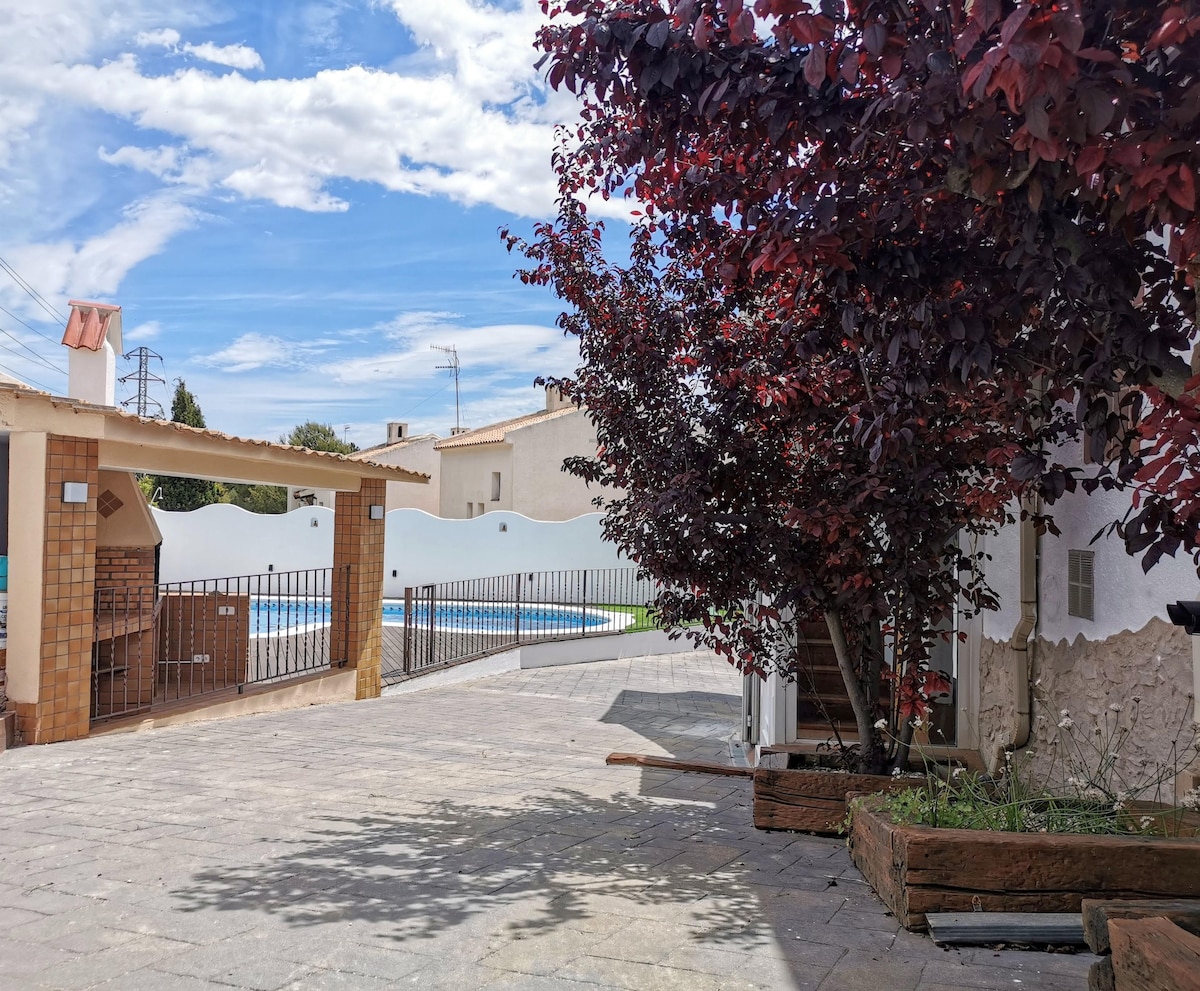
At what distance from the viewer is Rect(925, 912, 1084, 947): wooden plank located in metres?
3.37

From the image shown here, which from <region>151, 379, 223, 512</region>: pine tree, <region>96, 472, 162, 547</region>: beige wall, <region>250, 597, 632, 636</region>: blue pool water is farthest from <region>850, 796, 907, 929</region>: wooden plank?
<region>151, 379, 223, 512</region>: pine tree

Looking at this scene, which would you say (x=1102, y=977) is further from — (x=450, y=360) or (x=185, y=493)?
(x=185, y=493)

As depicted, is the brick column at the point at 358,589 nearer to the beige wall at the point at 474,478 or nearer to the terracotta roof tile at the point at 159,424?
the terracotta roof tile at the point at 159,424

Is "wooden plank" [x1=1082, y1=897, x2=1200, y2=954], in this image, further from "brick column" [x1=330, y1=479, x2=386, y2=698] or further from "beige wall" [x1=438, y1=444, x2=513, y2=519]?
"beige wall" [x1=438, y1=444, x2=513, y2=519]

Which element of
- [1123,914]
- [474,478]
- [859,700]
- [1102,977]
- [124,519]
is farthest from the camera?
[474,478]

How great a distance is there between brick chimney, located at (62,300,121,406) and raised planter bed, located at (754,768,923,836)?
7.10m

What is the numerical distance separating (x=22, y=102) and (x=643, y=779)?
24617mm

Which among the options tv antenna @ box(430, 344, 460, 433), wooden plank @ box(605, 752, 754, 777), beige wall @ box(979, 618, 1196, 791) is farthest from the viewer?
tv antenna @ box(430, 344, 460, 433)

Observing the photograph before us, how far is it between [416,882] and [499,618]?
50.9 ft

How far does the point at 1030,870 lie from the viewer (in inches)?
138

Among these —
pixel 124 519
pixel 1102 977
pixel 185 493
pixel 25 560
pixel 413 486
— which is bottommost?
pixel 1102 977

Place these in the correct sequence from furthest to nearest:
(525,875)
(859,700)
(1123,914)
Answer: (859,700), (525,875), (1123,914)

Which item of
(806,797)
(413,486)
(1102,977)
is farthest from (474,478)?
(1102,977)

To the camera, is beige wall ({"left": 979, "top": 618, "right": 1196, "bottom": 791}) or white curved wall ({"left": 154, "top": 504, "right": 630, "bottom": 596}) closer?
beige wall ({"left": 979, "top": 618, "right": 1196, "bottom": 791})
